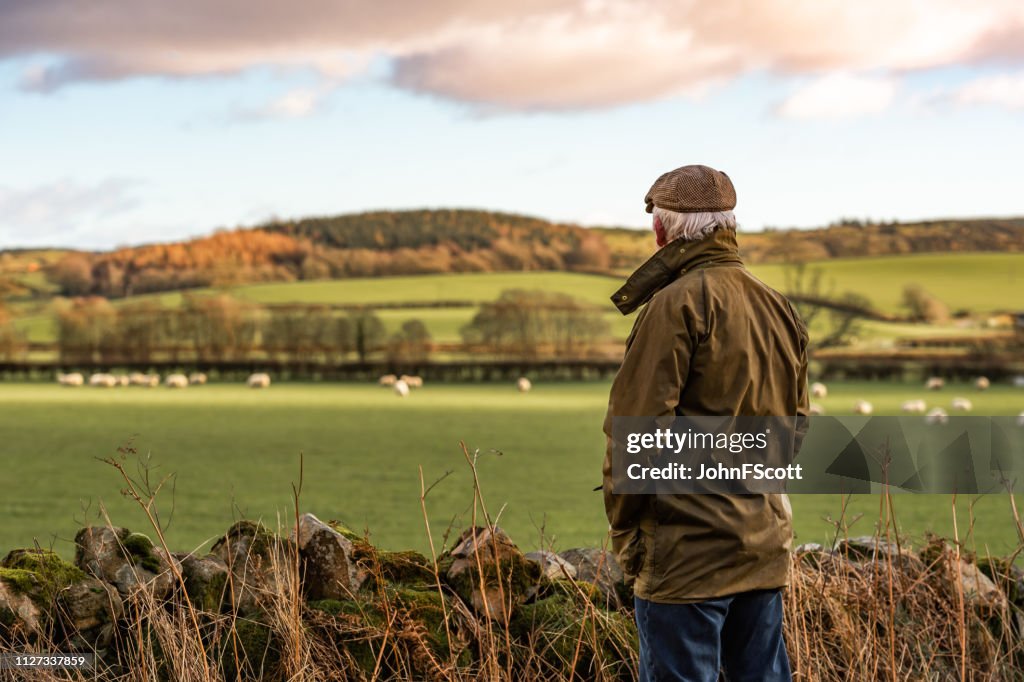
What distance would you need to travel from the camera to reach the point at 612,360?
159 ft

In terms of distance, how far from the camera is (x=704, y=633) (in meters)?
2.59

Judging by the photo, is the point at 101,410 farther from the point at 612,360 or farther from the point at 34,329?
the point at 34,329

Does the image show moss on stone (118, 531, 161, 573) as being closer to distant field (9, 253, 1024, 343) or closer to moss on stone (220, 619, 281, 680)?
moss on stone (220, 619, 281, 680)

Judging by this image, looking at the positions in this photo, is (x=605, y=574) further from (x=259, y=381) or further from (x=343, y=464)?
(x=259, y=381)

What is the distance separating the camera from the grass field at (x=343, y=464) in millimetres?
10586

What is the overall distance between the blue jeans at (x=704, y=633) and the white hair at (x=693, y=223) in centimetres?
93

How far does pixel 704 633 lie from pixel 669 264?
94 cm

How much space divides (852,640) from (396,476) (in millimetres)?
11811

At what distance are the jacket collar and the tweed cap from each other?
0.25 feet

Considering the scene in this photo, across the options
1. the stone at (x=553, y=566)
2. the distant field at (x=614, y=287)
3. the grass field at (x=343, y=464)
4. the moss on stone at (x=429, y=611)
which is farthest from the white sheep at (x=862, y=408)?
the distant field at (x=614, y=287)

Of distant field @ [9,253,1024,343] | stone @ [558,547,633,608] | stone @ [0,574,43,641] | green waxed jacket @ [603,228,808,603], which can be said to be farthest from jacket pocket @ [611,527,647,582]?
distant field @ [9,253,1024,343]

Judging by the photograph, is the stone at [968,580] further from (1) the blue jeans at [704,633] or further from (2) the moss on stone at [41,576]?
(2) the moss on stone at [41,576]

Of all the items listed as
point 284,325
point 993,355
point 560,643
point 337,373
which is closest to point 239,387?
point 337,373

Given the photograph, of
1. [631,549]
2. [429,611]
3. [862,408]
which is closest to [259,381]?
[862,408]
